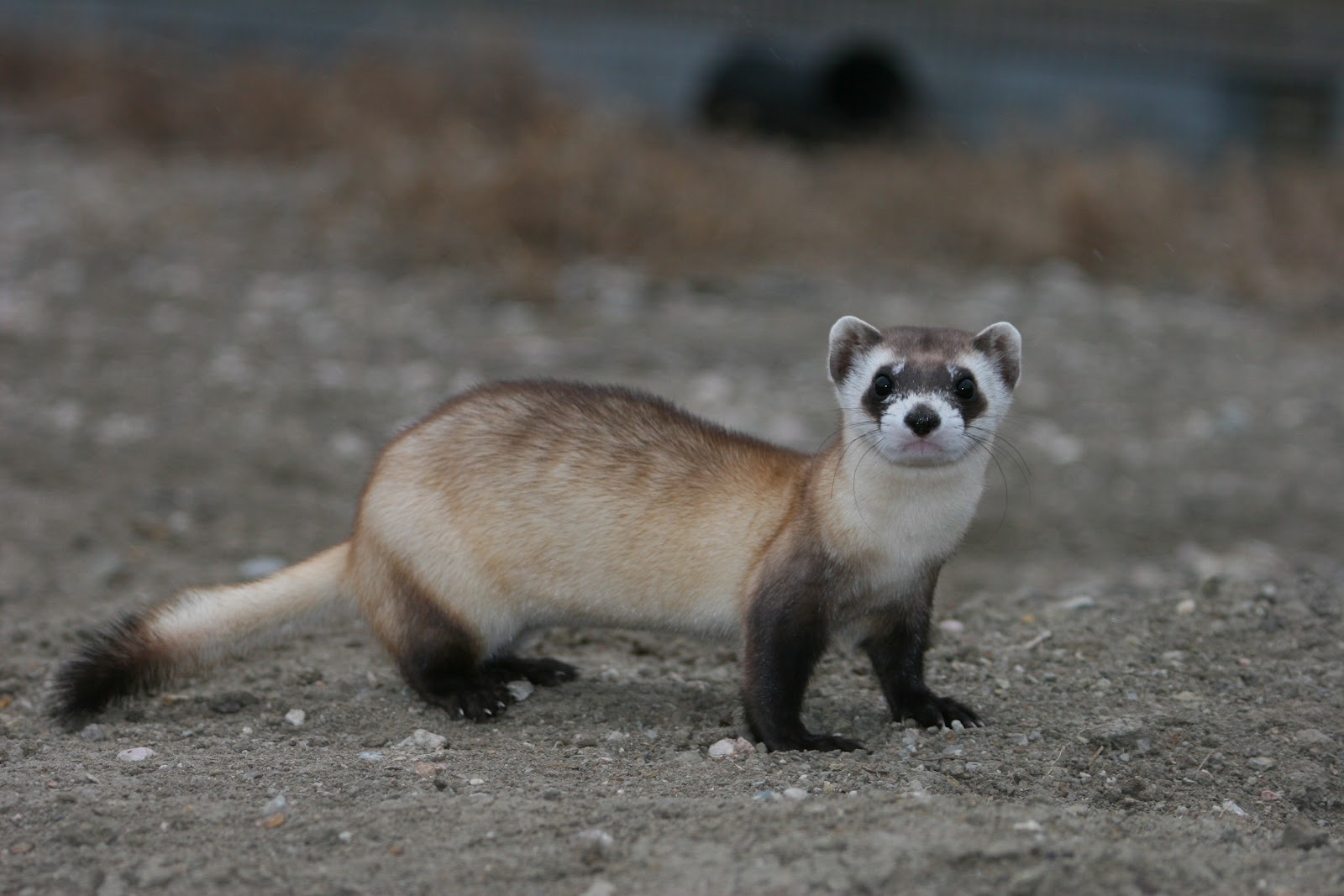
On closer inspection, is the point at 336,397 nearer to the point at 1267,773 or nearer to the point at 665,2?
the point at 1267,773

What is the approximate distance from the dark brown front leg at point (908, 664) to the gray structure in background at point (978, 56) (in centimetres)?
1020

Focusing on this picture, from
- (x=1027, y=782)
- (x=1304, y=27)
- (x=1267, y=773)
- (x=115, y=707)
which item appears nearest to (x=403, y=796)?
(x=115, y=707)

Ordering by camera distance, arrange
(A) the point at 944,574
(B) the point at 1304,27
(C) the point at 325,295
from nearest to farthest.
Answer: (A) the point at 944,574, (C) the point at 325,295, (B) the point at 1304,27

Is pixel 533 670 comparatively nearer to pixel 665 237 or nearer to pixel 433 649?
pixel 433 649

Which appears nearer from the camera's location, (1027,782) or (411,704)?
(1027,782)

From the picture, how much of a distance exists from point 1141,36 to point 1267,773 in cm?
1218

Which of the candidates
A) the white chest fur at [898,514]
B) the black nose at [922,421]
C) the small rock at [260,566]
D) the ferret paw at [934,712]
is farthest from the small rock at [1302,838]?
the small rock at [260,566]

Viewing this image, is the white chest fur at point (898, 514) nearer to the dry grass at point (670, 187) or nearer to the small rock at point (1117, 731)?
the small rock at point (1117, 731)

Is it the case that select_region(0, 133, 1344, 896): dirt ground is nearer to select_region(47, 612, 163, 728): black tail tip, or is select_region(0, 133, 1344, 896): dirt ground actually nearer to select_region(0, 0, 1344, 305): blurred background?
select_region(47, 612, 163, 728): black tail tip

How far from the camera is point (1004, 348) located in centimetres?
364

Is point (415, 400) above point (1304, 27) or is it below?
below

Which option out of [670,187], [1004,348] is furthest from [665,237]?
[1004,348]

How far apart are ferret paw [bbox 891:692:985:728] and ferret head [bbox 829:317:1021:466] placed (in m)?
0.73

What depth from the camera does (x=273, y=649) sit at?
455cm
